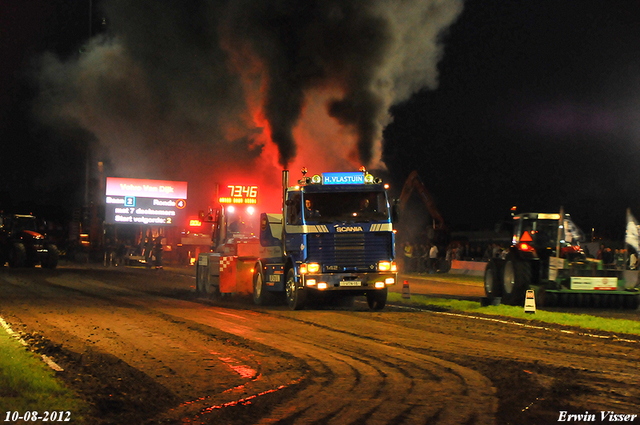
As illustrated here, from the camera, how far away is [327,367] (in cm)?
910

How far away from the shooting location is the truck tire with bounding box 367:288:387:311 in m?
17.1

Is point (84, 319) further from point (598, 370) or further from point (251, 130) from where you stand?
point (251, 130)

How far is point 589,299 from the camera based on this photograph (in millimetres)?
19078

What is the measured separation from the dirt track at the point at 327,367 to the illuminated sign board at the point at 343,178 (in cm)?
313

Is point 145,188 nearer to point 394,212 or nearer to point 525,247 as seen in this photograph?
point 525,247

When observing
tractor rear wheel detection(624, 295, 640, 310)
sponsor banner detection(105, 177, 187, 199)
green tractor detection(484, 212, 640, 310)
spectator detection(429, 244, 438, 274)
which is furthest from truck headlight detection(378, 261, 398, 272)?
sponsor banner detection(105, 177, 187, 199)

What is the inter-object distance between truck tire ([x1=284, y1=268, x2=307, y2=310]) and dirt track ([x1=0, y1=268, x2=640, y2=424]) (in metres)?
0.73

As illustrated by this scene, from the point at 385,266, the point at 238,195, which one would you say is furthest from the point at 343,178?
the point at 238,195

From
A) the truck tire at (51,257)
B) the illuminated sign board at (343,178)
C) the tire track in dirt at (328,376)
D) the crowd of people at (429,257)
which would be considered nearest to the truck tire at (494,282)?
the illuminated sign board at (343,178)

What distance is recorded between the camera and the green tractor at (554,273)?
17.6 m

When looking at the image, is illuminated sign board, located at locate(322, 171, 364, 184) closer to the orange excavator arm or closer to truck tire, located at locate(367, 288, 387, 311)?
truck tire, located at locate(367, 288, 387, 311)

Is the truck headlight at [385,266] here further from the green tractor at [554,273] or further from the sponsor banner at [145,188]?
the sponsor banner at [145,188]

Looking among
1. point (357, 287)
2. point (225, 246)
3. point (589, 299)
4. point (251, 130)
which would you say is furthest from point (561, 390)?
point (251, 130)

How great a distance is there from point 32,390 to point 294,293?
32.4ft
